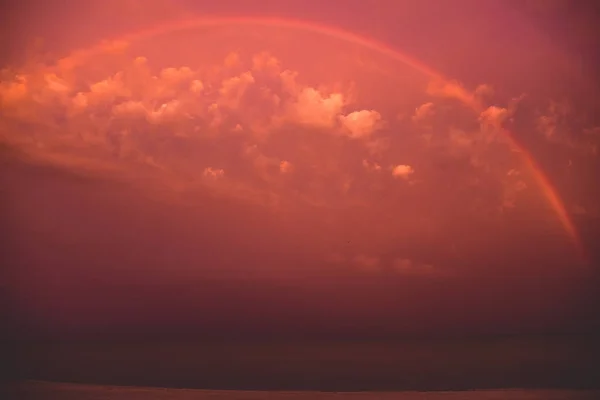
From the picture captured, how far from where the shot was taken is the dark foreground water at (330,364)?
5.08 m

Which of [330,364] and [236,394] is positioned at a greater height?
[330,364]

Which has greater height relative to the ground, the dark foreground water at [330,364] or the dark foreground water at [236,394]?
the dark foreground water at [330,364]

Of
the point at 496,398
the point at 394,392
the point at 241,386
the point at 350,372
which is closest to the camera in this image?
the point at 496,398

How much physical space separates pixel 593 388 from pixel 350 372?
233 centimetres

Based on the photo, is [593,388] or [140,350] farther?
[140,350]

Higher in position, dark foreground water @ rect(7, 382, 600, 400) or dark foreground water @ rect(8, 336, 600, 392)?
dark foreground water @ rect(8, 336, 600, 392)

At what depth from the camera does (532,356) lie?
6141 millimetres

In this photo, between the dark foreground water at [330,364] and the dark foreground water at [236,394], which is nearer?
the dark foreground water at [236,394]

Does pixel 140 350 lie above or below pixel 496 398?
above

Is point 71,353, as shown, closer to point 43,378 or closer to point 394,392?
point 43,378

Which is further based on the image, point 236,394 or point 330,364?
point 330,364

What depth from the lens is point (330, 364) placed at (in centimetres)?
591

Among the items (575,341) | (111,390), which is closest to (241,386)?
(111,390)

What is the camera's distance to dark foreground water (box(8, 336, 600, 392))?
5078 millimetres
